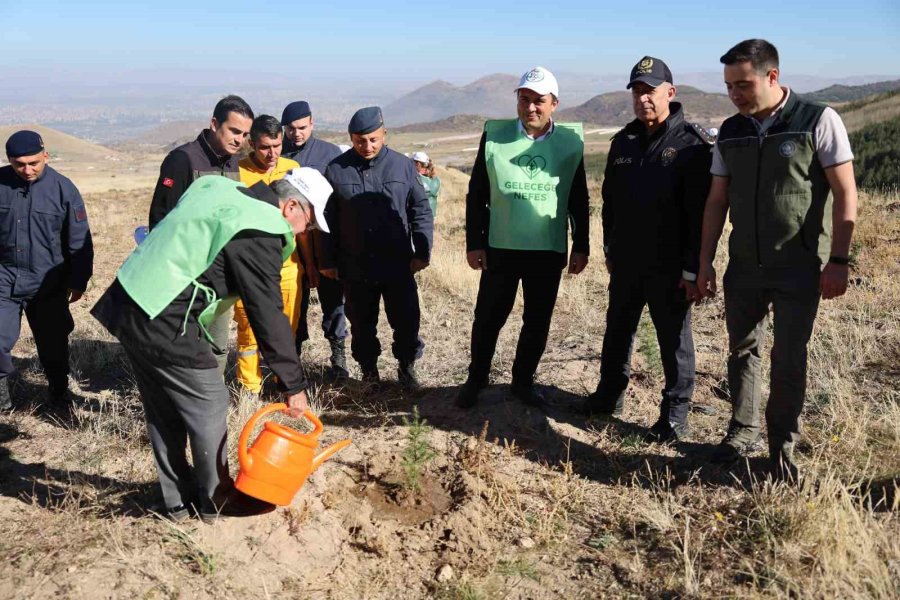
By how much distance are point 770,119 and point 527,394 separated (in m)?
2.21

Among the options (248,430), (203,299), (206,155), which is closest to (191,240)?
(203,299)

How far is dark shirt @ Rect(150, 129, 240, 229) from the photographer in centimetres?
418

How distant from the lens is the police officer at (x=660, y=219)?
144 inches

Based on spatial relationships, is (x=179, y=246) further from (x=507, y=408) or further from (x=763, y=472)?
(x=763, y=472)

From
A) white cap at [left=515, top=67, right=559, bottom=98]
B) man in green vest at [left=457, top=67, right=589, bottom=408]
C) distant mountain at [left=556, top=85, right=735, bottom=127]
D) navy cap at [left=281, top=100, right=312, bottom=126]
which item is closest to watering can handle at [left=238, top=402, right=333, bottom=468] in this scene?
man in green vest at [left=457, top=67, right=589, bottom=408]

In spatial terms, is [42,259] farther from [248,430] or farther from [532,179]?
[532,179]

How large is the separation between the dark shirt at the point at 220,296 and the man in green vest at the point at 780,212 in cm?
222

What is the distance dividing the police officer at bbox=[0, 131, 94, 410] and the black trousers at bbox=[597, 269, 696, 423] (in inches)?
140

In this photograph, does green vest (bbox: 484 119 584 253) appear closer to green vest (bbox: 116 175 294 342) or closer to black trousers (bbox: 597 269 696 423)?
black trousers (bbox: 597 269 696 423)

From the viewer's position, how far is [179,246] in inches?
105

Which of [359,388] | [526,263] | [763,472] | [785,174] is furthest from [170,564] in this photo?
[785,174]

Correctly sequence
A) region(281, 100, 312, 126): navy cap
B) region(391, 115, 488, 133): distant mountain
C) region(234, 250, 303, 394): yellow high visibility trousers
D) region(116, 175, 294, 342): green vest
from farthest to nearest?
region(391, 115, 488, 133): distant mountain
region(281, 100, 312, 126): navy cap
region(234, 250, 303, 394): yellow high visibility trousers
region(116, 175, 294, 342): green vest

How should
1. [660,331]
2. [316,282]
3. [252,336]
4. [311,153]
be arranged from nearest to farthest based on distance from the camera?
[660,331]
[252,336]
[316,282]
[311,153]

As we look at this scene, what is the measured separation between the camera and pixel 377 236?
15.3 ft
